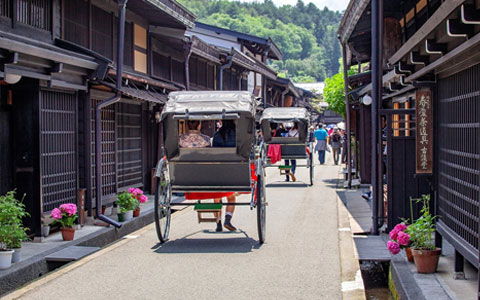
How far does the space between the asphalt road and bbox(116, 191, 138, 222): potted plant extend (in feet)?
1.97

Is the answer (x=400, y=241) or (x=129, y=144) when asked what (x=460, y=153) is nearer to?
(x=400, y=241)

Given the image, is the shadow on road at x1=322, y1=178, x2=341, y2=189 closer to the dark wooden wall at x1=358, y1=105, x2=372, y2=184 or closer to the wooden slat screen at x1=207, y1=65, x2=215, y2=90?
the dark wooden wall at x1=358, y1=105, x2=372, y2=184

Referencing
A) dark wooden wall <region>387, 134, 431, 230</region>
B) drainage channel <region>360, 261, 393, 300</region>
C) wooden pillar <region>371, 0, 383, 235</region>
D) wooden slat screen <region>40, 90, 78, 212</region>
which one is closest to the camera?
drainage channel <region>360, 261, 393, 300</region>

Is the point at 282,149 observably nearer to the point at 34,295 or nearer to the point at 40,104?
the point at 40,104

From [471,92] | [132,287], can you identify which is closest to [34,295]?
Result: [132,287]

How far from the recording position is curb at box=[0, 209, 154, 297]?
25.8 feet

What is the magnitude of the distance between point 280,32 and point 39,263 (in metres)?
175

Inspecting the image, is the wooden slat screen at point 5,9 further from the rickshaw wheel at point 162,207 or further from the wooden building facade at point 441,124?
the wooden building facade at point 441,124

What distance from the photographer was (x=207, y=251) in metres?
9.52

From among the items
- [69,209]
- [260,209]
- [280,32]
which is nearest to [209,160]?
[260,209]

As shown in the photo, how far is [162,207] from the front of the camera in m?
9.79

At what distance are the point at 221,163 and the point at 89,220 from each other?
359cm

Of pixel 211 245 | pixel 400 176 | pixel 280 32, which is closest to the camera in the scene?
pixel 211 245

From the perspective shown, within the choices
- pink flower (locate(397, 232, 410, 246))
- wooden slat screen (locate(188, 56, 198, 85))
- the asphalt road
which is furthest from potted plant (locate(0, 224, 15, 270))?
wooden slat screen (locate(188, 56, 198, 85))
